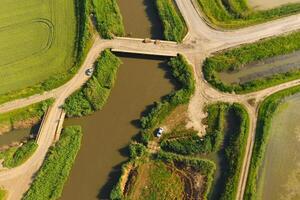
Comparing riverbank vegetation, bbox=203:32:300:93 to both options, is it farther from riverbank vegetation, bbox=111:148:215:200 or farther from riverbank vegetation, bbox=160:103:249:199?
riverbank vegetation, bbox=111:148:215:200

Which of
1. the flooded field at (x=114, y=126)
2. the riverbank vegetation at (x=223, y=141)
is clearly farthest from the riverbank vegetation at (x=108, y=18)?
the riverbank vegetation at (x=223, y=141)

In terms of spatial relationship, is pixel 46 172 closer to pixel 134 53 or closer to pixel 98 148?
pixel 98 148

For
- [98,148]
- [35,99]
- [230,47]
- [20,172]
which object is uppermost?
[230,47]

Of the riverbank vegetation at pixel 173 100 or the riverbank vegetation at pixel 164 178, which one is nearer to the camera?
the riverbank vegetation at pixel 164 178

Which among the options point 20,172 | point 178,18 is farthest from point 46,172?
point 178,18

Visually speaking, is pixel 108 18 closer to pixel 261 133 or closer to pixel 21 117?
pixel 21 117

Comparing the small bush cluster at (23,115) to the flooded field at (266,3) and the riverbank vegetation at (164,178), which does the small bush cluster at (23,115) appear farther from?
the flooded field at (266,3)

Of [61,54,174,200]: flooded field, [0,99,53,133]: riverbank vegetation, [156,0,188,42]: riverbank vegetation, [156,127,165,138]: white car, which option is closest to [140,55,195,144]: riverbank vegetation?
[156,127,165,138]: white car
